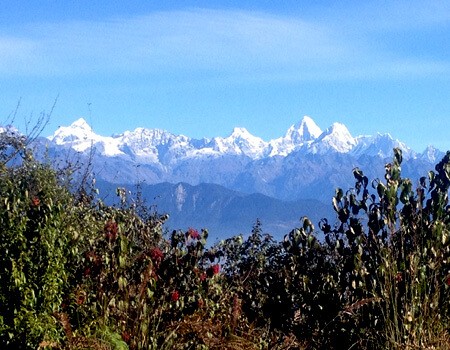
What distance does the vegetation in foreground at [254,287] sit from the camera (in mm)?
6293

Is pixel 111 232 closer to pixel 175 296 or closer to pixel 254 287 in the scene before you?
pixel 175 296

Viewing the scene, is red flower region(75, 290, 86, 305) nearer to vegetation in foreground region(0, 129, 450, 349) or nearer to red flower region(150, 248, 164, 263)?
vegetation in foreground region(0, 129, 450, 349)

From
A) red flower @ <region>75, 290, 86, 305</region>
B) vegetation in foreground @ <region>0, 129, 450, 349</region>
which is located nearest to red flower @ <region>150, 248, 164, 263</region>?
vegetation in foreground @ <region>0, 129, 450, 349</region>

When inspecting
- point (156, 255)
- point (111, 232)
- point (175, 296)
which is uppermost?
point (111, 232)

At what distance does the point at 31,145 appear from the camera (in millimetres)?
19109

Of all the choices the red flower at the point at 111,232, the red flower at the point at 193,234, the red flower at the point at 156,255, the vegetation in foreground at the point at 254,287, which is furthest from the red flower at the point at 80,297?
the red flower at the point at 193,234

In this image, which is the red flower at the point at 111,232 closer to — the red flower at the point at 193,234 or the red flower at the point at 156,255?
the red flower at the point at 156,255

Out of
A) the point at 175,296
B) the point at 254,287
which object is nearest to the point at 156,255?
the point at 175,296

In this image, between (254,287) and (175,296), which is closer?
(175,296)

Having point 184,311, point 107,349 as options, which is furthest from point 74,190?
point 107,349

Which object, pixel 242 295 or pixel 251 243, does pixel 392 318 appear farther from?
pixel 251 243

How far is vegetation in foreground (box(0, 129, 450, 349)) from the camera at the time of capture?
6.29 meters

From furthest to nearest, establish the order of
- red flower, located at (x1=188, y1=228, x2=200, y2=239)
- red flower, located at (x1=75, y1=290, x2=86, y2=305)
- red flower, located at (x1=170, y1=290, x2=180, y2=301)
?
red flower, located at (x1=188, y1=228, x2=200, y2=239), red flower, located at (x1=170, y1=290, x2=180, y2=301), red flower, located at (x1=75, y1=290, x2=86, y2=305)

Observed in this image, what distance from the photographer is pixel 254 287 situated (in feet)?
27.4
